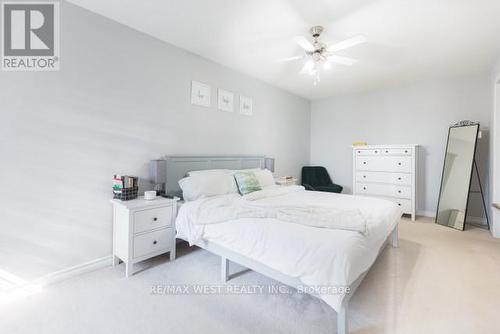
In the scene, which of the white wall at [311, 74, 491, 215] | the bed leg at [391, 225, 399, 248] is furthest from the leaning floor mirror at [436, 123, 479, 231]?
the bed leg at [391, 225, 399, 248]

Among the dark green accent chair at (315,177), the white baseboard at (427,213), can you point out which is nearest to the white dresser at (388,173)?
the white baseboard at (427,213)

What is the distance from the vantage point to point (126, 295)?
6.06 ft

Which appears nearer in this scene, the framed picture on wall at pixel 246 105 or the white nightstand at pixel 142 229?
the white nightstand at pixel 142 229

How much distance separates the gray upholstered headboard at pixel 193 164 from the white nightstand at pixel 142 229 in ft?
1.40

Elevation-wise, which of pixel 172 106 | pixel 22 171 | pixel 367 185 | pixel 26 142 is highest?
pixel 172 106

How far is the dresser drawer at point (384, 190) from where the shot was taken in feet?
13.2

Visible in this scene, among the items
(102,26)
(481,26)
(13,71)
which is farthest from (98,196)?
(481,26)

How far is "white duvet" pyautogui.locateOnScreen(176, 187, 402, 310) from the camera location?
1.39m

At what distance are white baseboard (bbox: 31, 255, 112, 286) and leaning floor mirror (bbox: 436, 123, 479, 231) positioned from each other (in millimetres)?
4875

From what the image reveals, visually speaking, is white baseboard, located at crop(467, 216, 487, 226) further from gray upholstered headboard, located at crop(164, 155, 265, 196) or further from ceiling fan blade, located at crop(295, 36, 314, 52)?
ceiling fan blade, located at crop(295, 36, 314, 52)

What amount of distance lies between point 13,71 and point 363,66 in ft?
13.3

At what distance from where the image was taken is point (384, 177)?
4.20m

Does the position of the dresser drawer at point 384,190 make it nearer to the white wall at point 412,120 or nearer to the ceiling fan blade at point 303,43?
the white wall at point 412,120

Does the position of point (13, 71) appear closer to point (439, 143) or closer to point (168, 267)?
point (168, 267)
